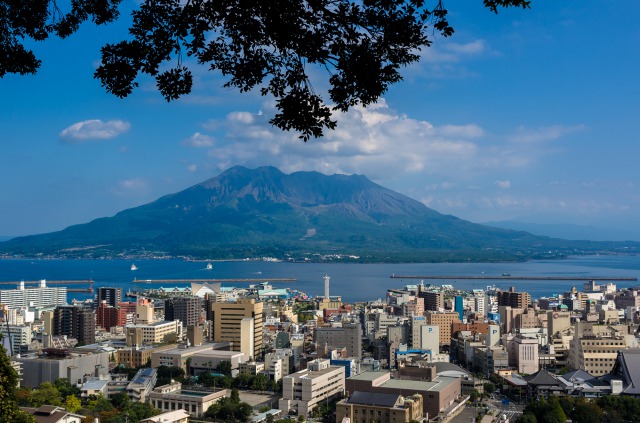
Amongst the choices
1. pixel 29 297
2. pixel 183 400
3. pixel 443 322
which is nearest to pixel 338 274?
pixel 29 297

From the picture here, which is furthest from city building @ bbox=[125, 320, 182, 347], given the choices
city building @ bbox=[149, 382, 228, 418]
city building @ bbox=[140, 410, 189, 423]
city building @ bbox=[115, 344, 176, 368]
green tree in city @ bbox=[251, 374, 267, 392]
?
city building @ bbox=[140, 410, 189, 423]

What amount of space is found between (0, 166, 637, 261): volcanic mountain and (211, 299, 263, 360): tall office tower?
35196 millimetres

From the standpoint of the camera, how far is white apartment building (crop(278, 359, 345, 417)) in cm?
944

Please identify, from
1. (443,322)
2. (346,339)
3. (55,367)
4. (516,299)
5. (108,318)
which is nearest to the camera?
(55,367)

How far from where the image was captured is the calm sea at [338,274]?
32.5 meters

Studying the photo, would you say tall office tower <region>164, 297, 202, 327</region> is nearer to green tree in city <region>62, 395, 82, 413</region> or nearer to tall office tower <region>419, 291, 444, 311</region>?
tall office tower <region>419, 291, 444, 311</region>

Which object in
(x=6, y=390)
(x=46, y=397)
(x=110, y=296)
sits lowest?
(x=46, y=397)

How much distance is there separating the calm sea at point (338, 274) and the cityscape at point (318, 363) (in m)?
11.2

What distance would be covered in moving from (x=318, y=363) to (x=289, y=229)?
6008 centimetres

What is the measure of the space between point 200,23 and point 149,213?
7994 cm

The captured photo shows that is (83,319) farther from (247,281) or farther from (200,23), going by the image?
(247,281)

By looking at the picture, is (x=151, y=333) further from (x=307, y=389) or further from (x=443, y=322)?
(x=307, y=389)

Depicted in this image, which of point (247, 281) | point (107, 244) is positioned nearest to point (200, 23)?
point (247, 281)

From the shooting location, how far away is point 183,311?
18.6 meters
